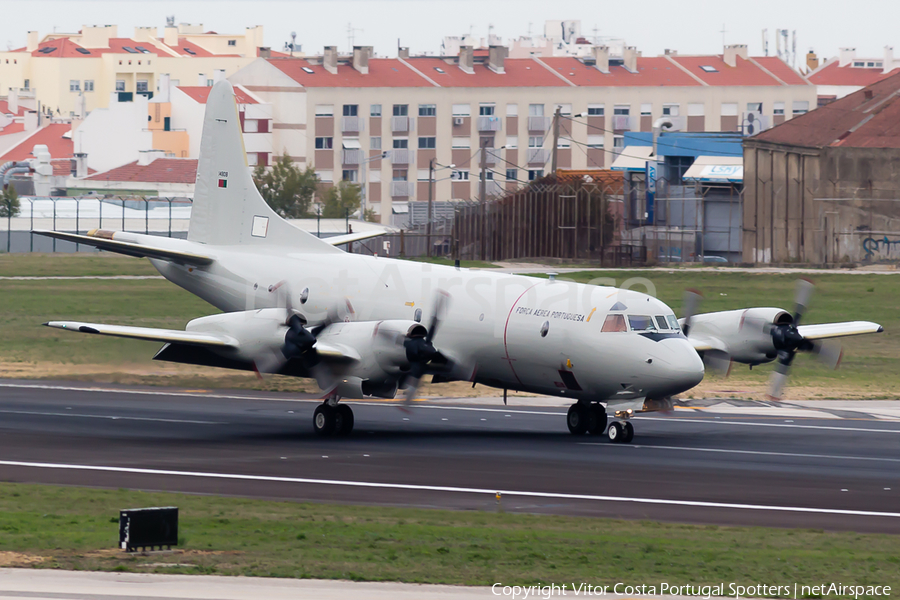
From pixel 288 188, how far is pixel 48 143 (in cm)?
5047

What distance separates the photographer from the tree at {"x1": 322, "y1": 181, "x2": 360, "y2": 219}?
129750 mm

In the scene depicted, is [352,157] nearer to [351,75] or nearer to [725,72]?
[351,75]

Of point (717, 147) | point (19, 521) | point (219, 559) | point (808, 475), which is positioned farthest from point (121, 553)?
point (717, 147)

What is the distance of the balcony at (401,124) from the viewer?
143m

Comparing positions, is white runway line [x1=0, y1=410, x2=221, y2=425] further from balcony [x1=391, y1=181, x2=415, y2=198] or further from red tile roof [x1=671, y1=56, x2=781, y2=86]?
red tile roof [x1=671, y1=56, x2=781, y2=86]

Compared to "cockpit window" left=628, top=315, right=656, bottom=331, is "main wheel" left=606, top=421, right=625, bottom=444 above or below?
below

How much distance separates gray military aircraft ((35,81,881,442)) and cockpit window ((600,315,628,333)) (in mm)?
26

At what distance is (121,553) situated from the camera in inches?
653

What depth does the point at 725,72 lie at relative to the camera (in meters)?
152

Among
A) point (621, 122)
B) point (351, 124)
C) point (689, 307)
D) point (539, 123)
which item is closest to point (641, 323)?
point (689, 307)

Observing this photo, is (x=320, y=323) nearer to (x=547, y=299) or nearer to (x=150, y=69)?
(x=547, y=299)

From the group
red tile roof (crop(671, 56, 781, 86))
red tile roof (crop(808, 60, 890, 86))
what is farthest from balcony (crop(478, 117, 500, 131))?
red tile roof (crop(808, 60, 890, 86))

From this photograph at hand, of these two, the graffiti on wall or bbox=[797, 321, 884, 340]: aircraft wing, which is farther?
the graffiti on wall

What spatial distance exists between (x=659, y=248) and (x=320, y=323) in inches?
2578
